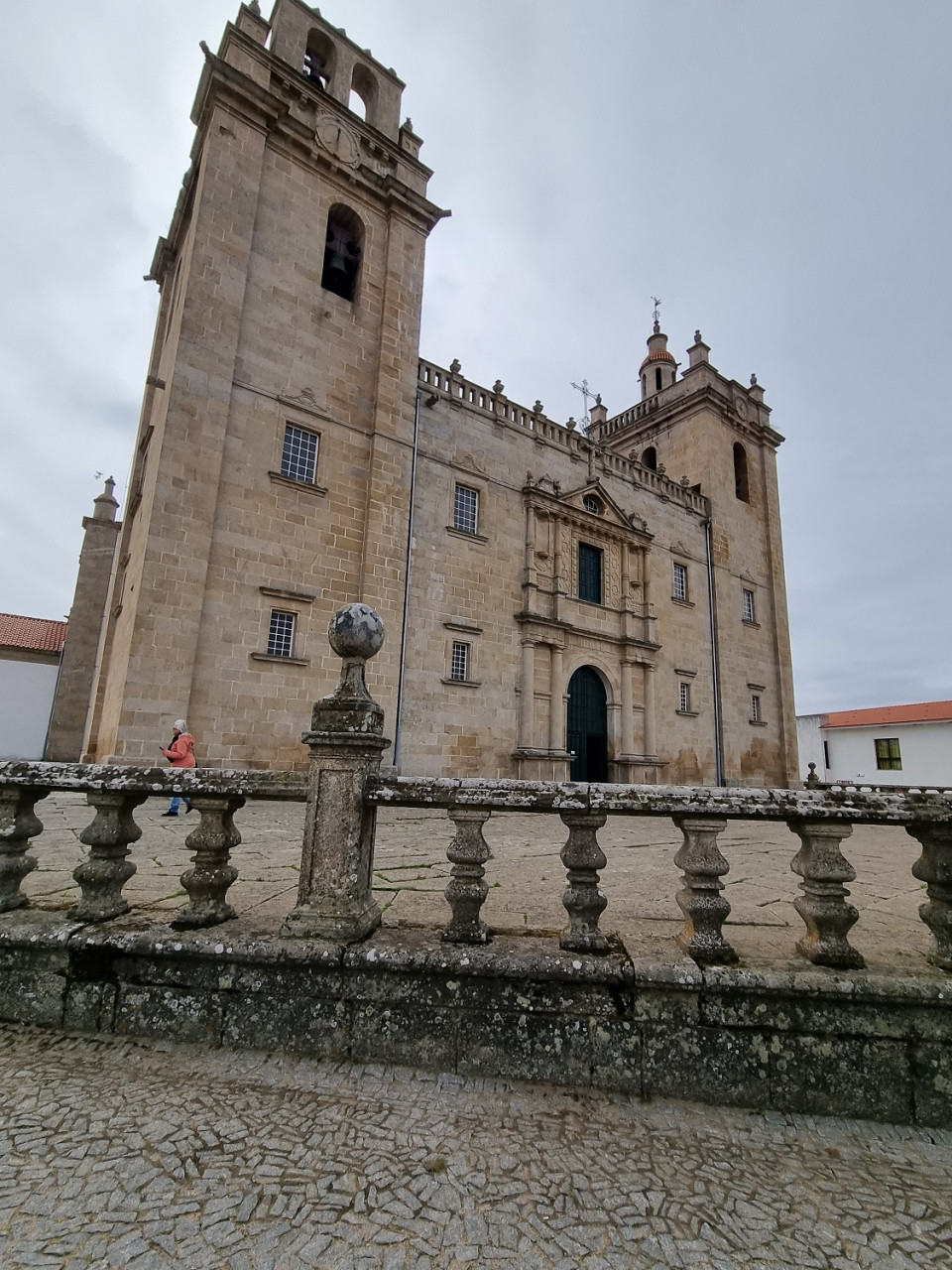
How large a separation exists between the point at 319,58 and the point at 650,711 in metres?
20.7

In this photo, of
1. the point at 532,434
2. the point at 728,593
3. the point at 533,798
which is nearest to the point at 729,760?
the point at 728,593

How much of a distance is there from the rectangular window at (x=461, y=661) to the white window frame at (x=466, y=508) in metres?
3.04

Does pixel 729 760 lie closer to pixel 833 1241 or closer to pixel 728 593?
pixel 728 593

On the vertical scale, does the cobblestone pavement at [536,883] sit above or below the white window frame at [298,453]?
below

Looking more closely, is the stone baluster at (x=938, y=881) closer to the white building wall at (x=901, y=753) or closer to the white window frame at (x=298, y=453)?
the white window frame at (x=298, y=453)

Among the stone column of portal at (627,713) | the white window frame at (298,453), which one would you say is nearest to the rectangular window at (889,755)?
the stone column of portal at (627,713)

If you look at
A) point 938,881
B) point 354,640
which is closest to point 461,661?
point 354,640

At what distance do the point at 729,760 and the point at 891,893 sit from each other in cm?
1696

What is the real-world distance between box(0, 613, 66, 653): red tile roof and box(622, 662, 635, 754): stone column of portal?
21776mm

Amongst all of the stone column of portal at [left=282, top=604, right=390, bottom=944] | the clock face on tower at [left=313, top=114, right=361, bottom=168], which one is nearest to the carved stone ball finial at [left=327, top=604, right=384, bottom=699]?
the stone column of portal at [left=282, top=604, right=390, bottom=944]

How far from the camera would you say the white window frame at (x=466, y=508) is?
15645mm

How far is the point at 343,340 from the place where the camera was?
14.2 metres

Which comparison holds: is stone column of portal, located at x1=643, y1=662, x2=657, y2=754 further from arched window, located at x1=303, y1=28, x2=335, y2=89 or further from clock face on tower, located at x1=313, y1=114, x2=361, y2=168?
arched window, located at x1=303, y1=28, x2=335, y2=89

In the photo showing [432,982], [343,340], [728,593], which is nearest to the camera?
[432,982]
